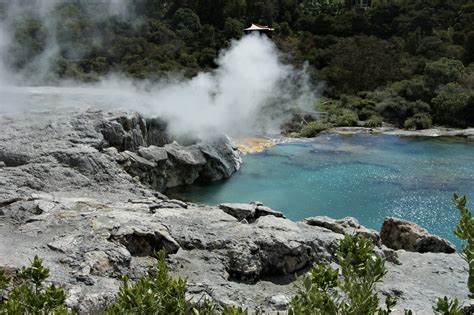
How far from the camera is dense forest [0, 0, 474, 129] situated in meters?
26.4

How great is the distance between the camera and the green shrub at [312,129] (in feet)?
80.7

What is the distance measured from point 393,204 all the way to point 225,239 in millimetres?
7666

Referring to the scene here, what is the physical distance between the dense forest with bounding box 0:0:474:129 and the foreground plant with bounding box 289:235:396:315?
646 inches

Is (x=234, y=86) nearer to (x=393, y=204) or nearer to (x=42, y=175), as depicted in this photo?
(x=393, y=204)

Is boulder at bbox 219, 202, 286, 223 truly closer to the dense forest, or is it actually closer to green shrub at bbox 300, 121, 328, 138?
the dense forest

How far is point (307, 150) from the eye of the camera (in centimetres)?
2119

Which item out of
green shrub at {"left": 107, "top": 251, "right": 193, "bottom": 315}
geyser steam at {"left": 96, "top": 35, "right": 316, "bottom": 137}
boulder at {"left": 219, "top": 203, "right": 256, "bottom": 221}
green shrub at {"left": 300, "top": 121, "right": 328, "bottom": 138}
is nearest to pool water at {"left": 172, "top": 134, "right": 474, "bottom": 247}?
green shrub at {"left": 300, "top": 121, "right": 328, "bottom": 138}

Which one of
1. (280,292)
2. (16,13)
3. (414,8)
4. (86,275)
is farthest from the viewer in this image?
(414,8)

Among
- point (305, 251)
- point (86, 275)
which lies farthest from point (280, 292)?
point (86, 275)

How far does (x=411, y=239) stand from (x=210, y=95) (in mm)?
12584

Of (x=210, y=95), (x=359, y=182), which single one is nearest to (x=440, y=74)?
(x=210, y=95)

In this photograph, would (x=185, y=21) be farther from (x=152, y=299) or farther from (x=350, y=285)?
(x=350, y=285)

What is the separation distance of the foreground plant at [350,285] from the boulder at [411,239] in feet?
24.5

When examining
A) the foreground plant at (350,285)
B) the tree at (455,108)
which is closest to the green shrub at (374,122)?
the tree at (455,108)
